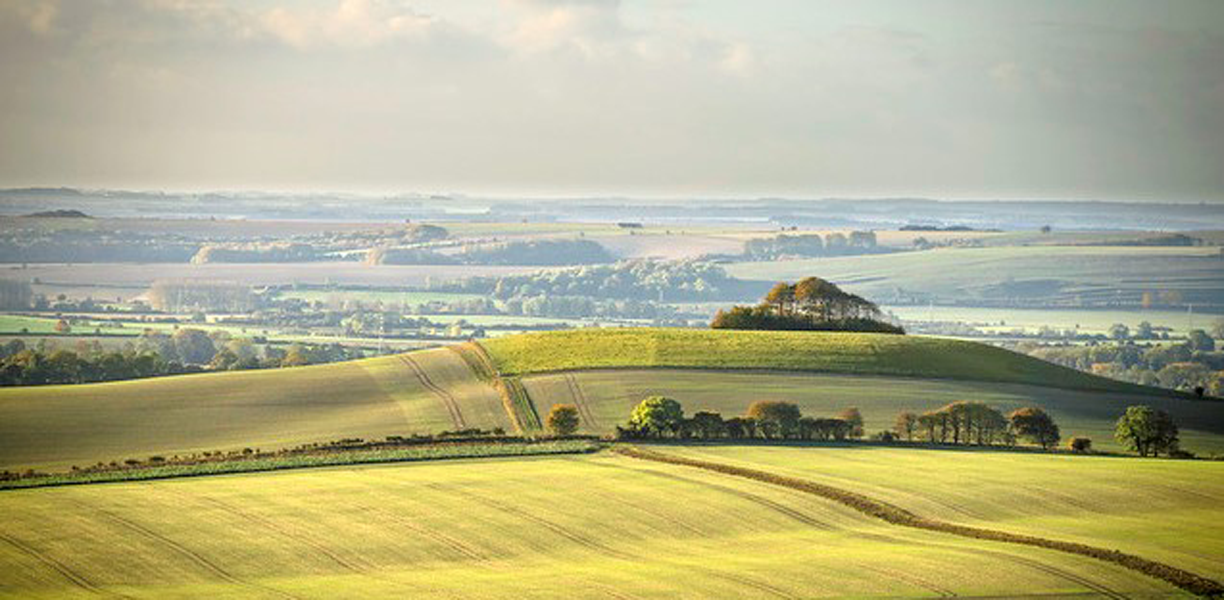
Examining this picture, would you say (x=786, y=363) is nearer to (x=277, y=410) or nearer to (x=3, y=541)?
(x=277, y=410)

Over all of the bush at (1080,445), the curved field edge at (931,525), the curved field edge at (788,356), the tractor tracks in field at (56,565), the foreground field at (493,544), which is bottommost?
the tractor tracks in field at (56,565)

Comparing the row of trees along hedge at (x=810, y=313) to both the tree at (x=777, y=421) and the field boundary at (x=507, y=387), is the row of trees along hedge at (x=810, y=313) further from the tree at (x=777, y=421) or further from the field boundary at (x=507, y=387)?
the tree at (x=777, y=421)

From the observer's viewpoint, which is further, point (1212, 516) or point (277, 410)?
point (277, 410)

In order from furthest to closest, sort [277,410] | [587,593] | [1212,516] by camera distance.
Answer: [277,410] < [1212,516] < [587,593]

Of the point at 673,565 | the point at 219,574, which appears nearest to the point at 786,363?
the point at 673,565

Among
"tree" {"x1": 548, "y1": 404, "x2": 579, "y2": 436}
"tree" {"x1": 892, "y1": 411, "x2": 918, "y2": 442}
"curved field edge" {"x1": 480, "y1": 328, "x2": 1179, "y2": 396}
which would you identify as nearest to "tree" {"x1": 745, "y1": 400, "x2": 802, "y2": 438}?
"tree" {"x1": 892, "y1": 411, "x2": 918, "y2": 442}

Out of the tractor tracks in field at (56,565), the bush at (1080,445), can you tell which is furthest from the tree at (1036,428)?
the tractor tracks in field at (56,565)
